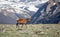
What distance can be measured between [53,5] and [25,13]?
32.2 inches

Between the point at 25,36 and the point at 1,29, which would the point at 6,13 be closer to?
the point at 1,29

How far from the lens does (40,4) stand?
4996mm

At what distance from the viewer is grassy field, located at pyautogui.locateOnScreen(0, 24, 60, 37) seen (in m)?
4.75

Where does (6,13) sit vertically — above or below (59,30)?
above

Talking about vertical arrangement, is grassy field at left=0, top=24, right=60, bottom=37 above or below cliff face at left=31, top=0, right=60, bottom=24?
below

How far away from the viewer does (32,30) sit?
4.81m

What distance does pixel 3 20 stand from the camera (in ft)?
15.9

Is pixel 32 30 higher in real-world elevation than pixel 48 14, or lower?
lower

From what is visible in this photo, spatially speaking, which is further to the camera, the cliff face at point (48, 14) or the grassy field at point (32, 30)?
the cliff face at point (48, 14)

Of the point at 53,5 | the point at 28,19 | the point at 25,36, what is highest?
the point at 53,5

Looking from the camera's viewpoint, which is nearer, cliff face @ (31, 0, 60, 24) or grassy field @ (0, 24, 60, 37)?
grassy field @ (0, 24, 60, 37)

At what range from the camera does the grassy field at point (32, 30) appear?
4.75 meters

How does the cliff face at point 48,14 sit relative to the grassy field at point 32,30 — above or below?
above

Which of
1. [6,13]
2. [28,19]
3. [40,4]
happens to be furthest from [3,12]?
[40,4]
